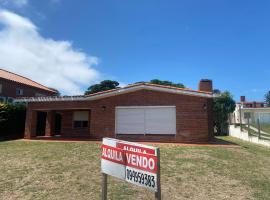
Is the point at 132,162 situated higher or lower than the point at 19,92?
lower

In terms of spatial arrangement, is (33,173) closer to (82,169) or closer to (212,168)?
(82,169)

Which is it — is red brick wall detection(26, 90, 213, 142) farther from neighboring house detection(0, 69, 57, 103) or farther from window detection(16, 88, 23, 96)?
window detection(16, 88, 23, 96)

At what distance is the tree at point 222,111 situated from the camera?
Answer: 3084cm

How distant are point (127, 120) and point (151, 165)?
13363 mm

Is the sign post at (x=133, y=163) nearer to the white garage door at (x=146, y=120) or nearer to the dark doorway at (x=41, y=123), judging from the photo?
the white garage door at (x=146, y=120)

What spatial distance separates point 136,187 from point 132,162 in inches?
126

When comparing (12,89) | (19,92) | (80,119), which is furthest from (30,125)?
(19,92)

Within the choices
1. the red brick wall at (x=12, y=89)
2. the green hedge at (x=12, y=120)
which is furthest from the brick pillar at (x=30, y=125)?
the red brick wall at (x=12, y=89)

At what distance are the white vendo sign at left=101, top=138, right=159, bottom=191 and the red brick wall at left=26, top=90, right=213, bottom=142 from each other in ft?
38.4

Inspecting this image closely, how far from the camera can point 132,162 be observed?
457 centimetres

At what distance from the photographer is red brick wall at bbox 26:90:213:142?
Result: 15984 mm

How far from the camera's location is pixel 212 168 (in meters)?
9.28

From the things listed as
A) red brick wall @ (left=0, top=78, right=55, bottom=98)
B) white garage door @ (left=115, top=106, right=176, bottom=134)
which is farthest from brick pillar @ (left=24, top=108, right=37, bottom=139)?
Answer: red brick wall @ (left=0, top=78, right=55, bottom=98)

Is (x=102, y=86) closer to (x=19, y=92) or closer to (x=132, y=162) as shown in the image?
(x=19, y=92)
